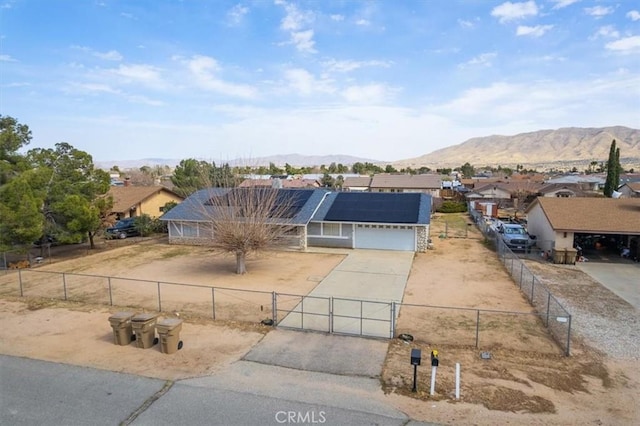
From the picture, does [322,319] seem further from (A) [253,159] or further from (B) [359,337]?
(A) [253,159]

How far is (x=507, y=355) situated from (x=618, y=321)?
6.04 meters

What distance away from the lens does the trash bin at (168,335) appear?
12.3 m

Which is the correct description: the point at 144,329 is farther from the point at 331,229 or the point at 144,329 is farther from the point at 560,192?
the point at 560,192

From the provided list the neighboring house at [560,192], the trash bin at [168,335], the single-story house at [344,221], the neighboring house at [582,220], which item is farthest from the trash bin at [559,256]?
the neighboring house at [560,192]

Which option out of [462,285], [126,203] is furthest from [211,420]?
[126,203]

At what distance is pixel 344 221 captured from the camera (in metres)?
28.3

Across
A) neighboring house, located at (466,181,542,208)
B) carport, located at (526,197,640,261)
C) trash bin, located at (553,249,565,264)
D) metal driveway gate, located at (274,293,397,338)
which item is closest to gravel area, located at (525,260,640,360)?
trash bin, located at (553,249,565,264)

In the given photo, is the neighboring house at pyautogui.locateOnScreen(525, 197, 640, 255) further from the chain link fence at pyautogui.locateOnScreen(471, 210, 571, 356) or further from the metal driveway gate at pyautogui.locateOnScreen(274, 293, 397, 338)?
the metal driveway gate at pyautogui.locateOnScreen(274, 293, 397, 338)

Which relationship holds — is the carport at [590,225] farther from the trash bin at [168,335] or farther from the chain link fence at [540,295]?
the trash bin at [168,335]

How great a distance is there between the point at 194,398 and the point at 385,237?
2005 centimetres

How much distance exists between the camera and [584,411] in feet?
30.8

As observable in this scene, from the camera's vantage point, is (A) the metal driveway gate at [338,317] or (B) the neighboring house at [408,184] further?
(B) the neighboring house at [408,184]

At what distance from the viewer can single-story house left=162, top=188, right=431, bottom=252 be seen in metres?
27.7

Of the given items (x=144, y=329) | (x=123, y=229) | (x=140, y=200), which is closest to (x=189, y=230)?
(x=123, y=229)
